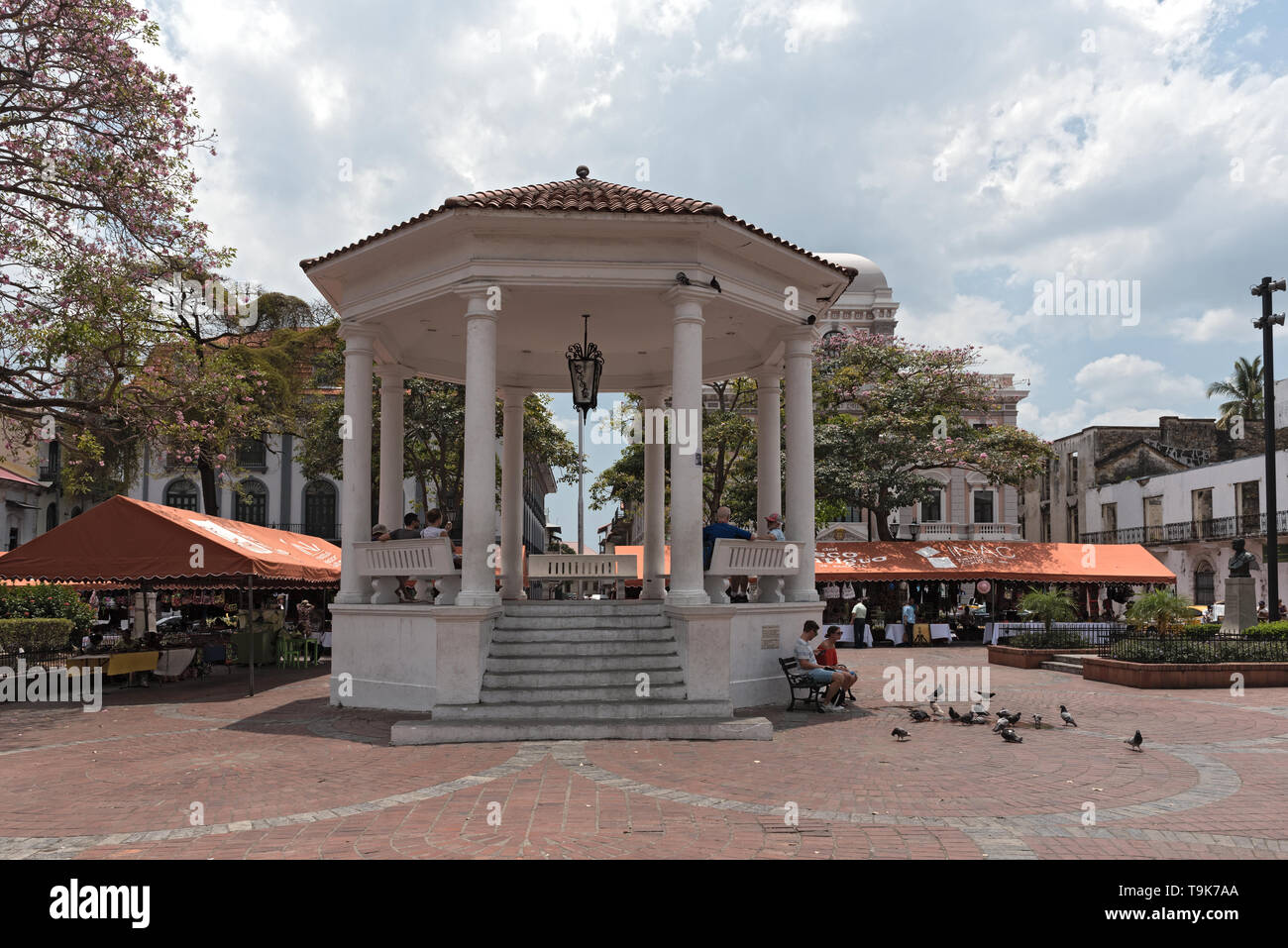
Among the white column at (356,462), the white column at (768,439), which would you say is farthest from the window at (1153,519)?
the white column at (356,462)

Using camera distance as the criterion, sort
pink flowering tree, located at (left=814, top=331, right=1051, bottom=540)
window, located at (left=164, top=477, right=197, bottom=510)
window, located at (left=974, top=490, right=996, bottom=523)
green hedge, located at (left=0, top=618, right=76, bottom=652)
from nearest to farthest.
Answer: green hedge, located at (left=0, top=618, right=76, bottom=652) < pink flowering tree, located at (left=814, top=331, right=1051, bottom=540) < window, located at (left=164, top=477, right=197, bottom=510) < window, located at (left=974, top=490, right=996, bottom=523)

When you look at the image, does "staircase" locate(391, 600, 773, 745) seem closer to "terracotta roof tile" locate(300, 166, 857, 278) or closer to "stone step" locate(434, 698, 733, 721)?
"stone step" locate(434, 698, 733, 721)

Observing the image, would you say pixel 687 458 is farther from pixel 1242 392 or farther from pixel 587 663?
pixel 1242 392

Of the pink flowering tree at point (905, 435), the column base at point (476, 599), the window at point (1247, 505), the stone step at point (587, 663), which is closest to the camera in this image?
the column base at point (476, 599)

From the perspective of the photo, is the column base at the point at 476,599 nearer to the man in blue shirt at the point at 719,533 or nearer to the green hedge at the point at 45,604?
the man in blue shirt at the point at 719,533

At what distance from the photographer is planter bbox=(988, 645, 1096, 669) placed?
797 inches

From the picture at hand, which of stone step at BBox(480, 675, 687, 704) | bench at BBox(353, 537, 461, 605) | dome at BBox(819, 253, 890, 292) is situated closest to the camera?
stone step at BBox(480, 675, 687, 704)

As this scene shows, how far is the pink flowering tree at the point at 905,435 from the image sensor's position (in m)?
34.0

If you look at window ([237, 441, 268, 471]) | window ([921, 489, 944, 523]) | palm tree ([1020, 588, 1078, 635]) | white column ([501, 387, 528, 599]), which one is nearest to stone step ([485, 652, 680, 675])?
white column ([501, 387, 528, 599])

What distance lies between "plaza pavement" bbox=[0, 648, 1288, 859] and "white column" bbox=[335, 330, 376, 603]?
194 centimetres

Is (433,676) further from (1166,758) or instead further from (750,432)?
(750,432)

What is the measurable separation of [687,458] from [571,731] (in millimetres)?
3742

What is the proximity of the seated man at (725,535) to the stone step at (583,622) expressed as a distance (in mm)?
1149

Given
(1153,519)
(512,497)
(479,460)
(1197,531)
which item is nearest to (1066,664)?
(512,497)
